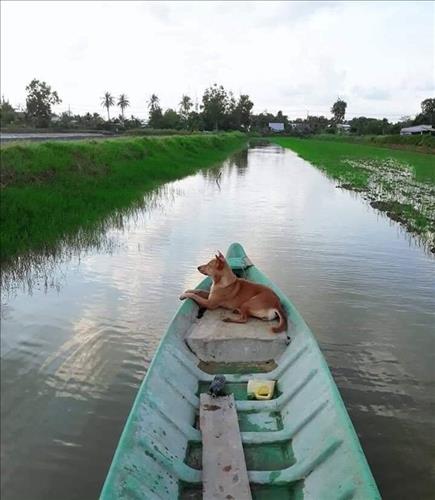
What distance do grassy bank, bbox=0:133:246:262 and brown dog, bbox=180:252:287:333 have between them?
5332 millimetres

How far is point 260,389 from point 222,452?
97 centimetres

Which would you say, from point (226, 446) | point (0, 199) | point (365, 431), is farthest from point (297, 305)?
point (0, 199)

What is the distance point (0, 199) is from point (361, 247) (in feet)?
27.7

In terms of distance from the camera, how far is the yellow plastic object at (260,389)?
180 inches

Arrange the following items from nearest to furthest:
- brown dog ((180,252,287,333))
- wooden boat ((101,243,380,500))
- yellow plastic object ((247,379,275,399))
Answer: wooden boat ((101,243,380,500)), yellow plastic object ((247,379,275,399)), brown dog ((180,252,287,333))

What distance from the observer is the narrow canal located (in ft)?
15.3

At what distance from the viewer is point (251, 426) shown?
415cm

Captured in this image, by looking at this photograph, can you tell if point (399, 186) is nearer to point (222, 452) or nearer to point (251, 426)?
point (251, 426)

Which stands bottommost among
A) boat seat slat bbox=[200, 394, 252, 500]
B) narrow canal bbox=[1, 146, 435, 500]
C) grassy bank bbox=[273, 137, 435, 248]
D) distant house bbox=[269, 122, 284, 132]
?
narrow canal bbox=[1, 146, 435, 500]

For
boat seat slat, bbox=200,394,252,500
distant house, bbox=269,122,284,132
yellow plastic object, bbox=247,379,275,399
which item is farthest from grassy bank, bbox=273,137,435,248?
distant house, bbox=269,122,284,132

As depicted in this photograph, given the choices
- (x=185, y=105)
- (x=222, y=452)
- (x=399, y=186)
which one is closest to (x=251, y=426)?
(x=222, y=452)

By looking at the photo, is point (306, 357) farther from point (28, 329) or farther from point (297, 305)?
point (28, 329)

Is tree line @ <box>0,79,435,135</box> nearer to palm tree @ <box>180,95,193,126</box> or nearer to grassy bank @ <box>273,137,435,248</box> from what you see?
palm tree @ <box>180,95,193,126</box>

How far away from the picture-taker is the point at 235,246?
7926 millimetres
